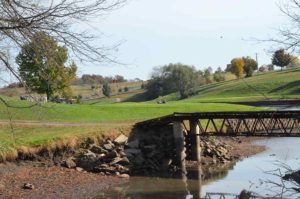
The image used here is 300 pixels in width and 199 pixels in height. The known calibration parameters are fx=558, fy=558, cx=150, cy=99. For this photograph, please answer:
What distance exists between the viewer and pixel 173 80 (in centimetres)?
12625

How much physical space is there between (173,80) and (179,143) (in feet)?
311

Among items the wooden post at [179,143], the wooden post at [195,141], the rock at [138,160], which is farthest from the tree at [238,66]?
the rock at [138,160]

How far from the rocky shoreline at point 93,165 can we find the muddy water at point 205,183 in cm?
109

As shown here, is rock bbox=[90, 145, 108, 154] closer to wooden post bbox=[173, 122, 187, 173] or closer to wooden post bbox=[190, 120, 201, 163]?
wooden post bbox=[173, 122, 187, 173]

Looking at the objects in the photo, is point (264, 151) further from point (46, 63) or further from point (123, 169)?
point (46, 63)

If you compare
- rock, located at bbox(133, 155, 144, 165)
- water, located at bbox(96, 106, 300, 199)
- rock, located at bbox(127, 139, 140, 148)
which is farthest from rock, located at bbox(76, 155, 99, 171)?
rock, located at bbox(127, 139, 140, 148)

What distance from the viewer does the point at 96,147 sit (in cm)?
2948

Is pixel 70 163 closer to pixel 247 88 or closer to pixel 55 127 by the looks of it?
pixel 55 127

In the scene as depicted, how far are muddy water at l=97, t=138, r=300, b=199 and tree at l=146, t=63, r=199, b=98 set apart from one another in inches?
3438

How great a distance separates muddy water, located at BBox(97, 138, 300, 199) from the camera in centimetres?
2334

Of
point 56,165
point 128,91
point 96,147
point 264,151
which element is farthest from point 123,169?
point 128,91

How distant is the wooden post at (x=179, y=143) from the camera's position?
3140 cm

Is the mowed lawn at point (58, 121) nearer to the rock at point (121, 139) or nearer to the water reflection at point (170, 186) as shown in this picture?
the rock at point (121, 139)

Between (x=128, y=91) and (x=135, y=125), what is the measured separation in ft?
399
